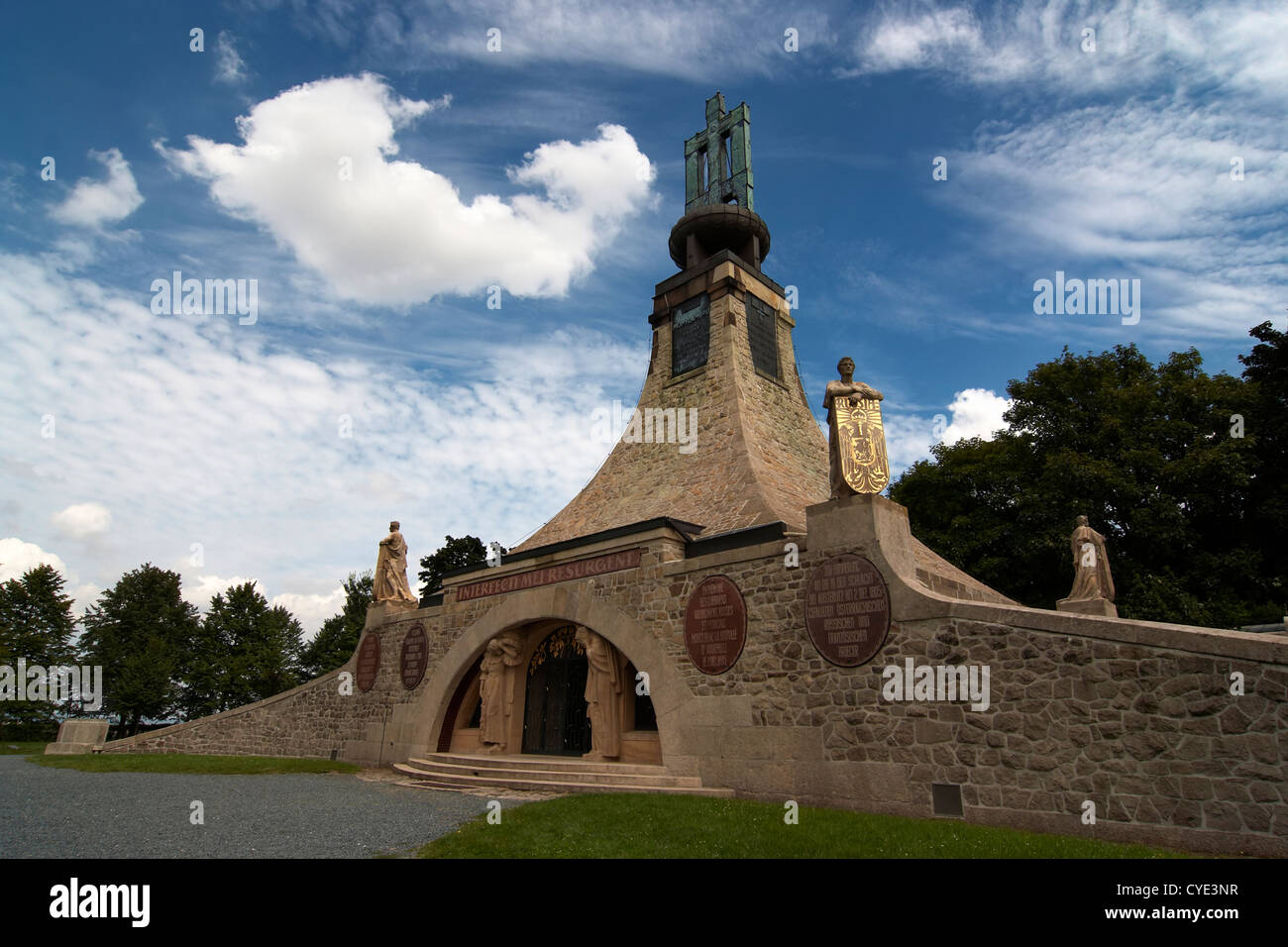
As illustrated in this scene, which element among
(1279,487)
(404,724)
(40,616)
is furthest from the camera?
(40,616)

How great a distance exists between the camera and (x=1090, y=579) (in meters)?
12.8

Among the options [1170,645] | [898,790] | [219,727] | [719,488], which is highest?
[719,488]

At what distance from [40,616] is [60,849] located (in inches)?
1314

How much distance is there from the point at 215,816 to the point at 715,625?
665 cm

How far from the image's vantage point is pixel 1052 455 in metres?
20.3

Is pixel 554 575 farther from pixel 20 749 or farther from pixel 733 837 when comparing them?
pixel 20 749

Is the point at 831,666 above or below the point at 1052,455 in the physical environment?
below

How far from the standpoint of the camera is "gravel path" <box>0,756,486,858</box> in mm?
6621

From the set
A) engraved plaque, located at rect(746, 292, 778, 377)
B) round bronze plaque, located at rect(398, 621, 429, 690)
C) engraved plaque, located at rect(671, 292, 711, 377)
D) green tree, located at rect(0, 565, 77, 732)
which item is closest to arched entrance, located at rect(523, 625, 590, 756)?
round bronze plaque, located at rect(398, 621, 429, 690)

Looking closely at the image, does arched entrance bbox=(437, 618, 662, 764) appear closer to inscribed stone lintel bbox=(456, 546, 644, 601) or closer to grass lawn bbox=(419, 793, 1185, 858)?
inscribed stone lintel bbox=(456, 546, 644, 601)
